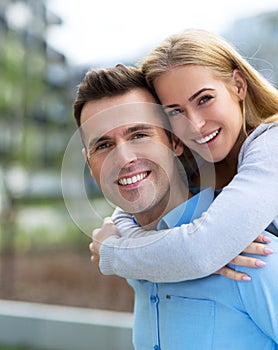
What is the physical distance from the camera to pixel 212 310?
3.98ft

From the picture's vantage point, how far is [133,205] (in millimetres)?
1369

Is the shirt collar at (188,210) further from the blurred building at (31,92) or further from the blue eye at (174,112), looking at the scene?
the blurred building at (31,92)

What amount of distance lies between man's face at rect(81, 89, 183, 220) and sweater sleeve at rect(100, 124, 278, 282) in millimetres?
100

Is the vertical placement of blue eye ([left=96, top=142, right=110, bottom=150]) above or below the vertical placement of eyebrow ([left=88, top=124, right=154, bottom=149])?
below

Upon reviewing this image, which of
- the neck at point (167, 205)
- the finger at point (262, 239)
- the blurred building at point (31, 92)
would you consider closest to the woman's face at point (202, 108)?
the neck at point (167, 205)

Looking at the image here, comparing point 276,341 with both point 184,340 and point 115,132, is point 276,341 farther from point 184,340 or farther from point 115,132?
point 115,132

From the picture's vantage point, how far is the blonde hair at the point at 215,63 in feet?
4.55

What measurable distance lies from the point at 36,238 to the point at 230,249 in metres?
8.81

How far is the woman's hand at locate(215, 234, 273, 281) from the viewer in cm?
116

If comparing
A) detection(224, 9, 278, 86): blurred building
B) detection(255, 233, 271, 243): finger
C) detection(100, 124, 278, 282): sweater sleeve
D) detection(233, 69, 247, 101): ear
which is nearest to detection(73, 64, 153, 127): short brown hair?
detection(233, 69, 247, 101): ear

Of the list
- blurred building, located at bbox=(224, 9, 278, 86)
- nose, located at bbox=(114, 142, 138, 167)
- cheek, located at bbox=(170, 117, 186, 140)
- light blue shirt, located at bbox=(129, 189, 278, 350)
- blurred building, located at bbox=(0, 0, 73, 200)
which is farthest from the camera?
blurred building, located at bbox=(0, 0, 73, 200)

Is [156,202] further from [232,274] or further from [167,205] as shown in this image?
[232,274]

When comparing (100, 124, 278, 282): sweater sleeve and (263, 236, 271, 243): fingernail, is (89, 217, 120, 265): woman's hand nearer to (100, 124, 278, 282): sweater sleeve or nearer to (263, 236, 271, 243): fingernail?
(100, 124, 278, 282): sweater sleeve

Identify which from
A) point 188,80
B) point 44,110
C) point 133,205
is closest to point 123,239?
point 133,205
